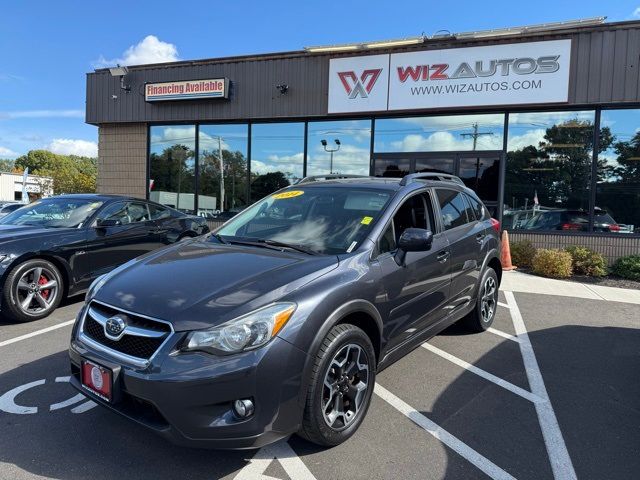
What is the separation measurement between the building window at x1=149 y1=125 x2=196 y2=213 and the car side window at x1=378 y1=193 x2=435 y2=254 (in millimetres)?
10487

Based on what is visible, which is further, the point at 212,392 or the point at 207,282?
the point at 207,282

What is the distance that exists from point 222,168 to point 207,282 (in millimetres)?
10889

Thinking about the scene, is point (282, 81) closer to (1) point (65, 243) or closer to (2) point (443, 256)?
(1) point (65, 243)

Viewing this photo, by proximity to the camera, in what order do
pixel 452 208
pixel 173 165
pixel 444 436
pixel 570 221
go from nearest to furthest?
pixel 444 436
pixel 452 208
pixel 570 221
pixel 173 165

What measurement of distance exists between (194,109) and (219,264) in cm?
1116

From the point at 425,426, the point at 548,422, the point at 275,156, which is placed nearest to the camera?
the point at 425,426

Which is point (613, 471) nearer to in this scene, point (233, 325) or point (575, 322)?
point (233, 325)

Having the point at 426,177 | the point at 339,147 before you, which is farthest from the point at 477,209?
the point at 339,147

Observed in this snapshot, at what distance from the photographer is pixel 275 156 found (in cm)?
1252

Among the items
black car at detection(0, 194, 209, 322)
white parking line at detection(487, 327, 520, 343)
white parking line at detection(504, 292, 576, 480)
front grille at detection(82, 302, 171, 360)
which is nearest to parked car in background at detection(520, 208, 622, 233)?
white parking line at detection(487, 327, 520, 343)

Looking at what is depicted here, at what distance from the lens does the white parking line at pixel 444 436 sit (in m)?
2.68

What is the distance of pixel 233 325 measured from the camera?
2.40 m

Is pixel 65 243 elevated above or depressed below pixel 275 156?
below

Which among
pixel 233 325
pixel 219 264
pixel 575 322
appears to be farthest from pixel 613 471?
pixel 575 322
